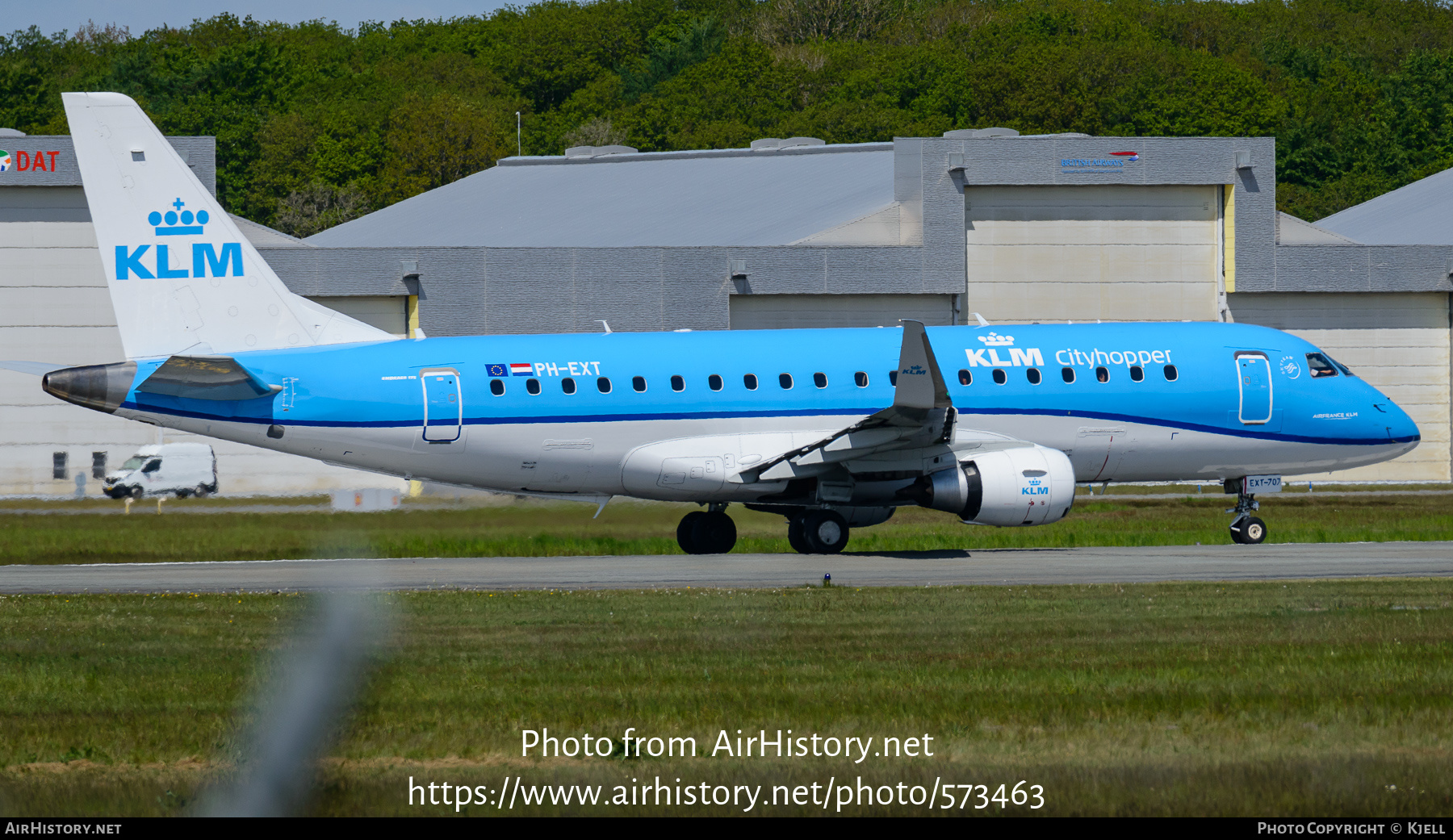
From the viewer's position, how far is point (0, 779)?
1262 centimetres

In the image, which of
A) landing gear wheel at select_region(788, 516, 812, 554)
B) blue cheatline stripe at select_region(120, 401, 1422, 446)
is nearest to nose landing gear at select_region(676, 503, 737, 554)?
landing gear wheel at select_region(788, 516, 812, 554)

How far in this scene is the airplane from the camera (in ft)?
101

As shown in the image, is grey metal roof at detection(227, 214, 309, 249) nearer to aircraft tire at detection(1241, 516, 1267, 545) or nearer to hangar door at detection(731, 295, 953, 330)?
hangar door at detection(731, 295, 953, 330)

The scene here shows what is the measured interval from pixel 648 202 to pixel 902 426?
134 ft

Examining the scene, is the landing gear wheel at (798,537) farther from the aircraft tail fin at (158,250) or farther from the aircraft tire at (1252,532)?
the aircraft tail fin at (158,250)

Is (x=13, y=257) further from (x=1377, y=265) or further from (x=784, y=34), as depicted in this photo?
(x=784, y=34)

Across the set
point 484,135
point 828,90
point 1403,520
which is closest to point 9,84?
point 484,135

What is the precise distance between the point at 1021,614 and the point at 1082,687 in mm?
5763

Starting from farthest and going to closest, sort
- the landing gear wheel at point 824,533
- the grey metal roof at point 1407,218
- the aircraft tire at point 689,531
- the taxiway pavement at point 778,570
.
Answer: the grey metal roof at point 1407,218 → the aircraft tire at point 689,531 → the landing gear wheel at point 824,533 → the taxiway pavement at point 778,570

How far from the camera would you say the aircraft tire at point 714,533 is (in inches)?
1347

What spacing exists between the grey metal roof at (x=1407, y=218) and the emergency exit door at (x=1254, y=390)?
3422 centimetres

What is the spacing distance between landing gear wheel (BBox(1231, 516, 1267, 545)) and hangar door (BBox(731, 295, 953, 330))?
73.4ft

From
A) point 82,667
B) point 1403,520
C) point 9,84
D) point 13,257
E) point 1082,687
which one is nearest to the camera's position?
point 1082,687

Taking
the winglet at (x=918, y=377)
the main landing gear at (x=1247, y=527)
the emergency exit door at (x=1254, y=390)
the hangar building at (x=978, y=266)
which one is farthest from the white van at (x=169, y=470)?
the emergency exit door at (x=1254, y=390)
